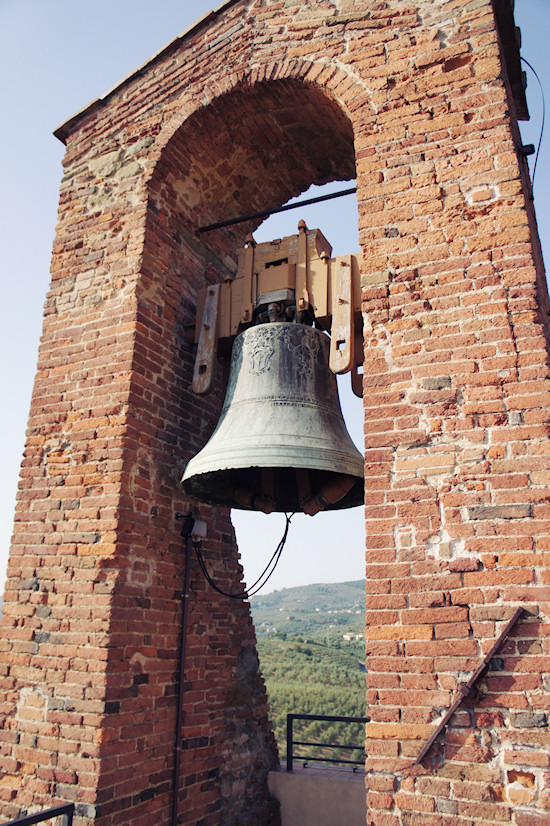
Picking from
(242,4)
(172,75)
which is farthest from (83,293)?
(242,4)

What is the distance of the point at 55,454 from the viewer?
12.9 feet

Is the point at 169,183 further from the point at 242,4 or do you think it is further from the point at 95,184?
the point at 242,4

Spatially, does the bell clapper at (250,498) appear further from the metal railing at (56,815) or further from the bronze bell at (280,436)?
the metal railing at (56,815)

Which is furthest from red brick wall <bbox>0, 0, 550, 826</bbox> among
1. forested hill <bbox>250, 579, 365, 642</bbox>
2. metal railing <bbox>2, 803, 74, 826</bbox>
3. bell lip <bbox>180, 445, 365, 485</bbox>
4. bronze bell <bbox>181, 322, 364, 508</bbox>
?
forested hill <bbox>250, 579, 365, 642</bbox>

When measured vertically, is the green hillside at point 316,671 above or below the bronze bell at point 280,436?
below

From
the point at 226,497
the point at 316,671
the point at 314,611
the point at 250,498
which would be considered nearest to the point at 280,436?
the point at 250,498

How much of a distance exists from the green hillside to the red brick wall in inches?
101

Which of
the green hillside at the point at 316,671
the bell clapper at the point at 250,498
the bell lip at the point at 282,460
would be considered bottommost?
the green hillside at the point at 316,671

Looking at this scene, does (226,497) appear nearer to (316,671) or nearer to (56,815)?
(56,815)

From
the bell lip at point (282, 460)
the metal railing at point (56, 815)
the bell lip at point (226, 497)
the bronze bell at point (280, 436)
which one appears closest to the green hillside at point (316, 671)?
the metal railing at point (56, 815)

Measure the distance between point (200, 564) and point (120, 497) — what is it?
89 cm

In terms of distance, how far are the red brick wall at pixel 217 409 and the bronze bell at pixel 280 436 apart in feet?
1.19

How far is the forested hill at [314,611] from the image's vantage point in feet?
79.5

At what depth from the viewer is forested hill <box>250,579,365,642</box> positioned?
24219 mm
